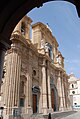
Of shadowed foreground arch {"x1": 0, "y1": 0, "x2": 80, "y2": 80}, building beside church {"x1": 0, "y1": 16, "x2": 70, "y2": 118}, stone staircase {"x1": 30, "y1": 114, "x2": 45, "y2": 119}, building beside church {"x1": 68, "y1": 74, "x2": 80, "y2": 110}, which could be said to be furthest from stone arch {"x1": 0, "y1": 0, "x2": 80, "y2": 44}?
building beside church {"x1": 68, "y1": 74, "x2": 80, "y2": 110}

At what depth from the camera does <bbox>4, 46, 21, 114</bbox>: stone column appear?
49.9 feet

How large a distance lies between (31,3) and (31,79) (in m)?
16.4

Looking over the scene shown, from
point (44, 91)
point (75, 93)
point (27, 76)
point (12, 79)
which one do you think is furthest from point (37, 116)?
point (75, 93)

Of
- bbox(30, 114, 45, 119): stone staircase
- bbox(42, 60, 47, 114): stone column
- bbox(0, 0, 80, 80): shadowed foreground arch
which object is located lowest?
bbox(30, 114, 45, 119): stone staircase

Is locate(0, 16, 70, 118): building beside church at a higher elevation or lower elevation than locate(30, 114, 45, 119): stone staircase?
higher

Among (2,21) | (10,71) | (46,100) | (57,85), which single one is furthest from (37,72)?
(2,21)

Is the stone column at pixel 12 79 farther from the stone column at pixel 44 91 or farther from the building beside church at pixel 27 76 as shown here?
the stone column at pixel 44 91

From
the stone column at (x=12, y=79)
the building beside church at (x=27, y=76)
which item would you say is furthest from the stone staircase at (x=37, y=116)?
the stone column at (x=12, y=79)

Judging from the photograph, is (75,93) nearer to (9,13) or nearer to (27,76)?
(27,76)

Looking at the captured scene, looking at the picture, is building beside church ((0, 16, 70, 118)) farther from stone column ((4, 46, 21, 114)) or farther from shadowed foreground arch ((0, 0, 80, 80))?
shadowed foreground arch ((0, 0, 80, 80))

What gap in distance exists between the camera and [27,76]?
62.0 feet

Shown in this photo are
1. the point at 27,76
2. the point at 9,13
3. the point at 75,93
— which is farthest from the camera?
the point at 75,93

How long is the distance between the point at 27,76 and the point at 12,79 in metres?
3.12

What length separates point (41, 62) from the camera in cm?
2333
